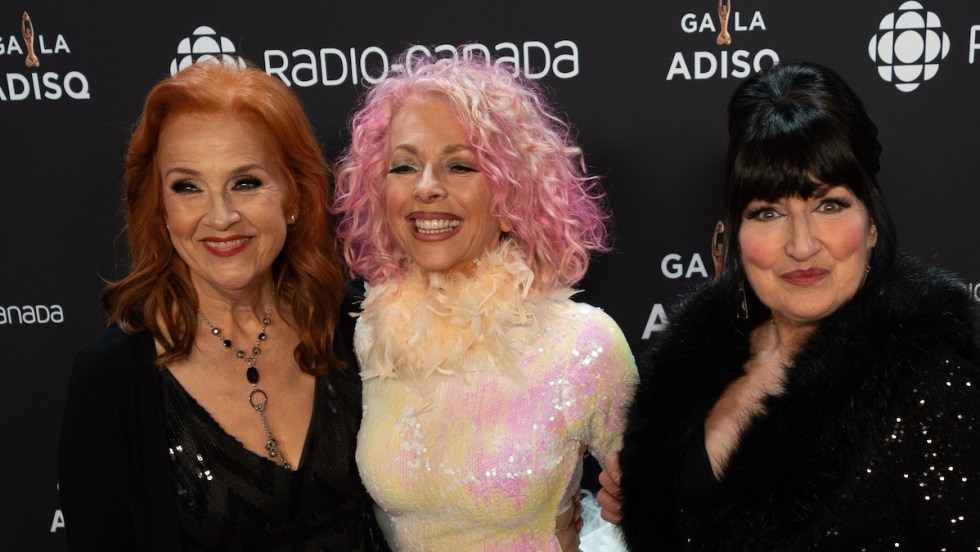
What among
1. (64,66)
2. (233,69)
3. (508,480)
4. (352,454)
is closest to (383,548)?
(352,454)

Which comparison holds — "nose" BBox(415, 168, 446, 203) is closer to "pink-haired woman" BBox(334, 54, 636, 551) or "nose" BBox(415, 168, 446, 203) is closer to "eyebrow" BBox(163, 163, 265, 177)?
"pink-haired woman" BBox(334, 54, 636, 551)

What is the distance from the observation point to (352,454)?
1902mm

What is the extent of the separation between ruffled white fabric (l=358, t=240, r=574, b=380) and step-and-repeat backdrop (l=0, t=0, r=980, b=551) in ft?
2.47

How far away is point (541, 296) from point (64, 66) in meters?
1.68

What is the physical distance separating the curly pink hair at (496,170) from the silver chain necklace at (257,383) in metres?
0.31

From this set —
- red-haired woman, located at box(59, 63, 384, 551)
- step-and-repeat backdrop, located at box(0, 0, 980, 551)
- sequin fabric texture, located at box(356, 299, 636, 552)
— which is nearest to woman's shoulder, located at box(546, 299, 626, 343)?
sequin fabric texture, located at box(356, 299, 636, 552)

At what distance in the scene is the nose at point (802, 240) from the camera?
1.42 meters

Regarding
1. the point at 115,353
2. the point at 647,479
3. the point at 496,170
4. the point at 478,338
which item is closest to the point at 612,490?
the point at 647,479

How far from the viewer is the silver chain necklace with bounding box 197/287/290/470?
1.83 meters

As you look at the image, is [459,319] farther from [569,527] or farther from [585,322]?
[569,527]

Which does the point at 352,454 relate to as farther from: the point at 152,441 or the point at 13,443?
the point at 13,443

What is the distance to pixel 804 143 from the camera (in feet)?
4.56

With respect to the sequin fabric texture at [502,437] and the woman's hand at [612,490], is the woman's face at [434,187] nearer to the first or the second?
the sequin fabric texture at [502,437]

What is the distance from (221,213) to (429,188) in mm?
442
